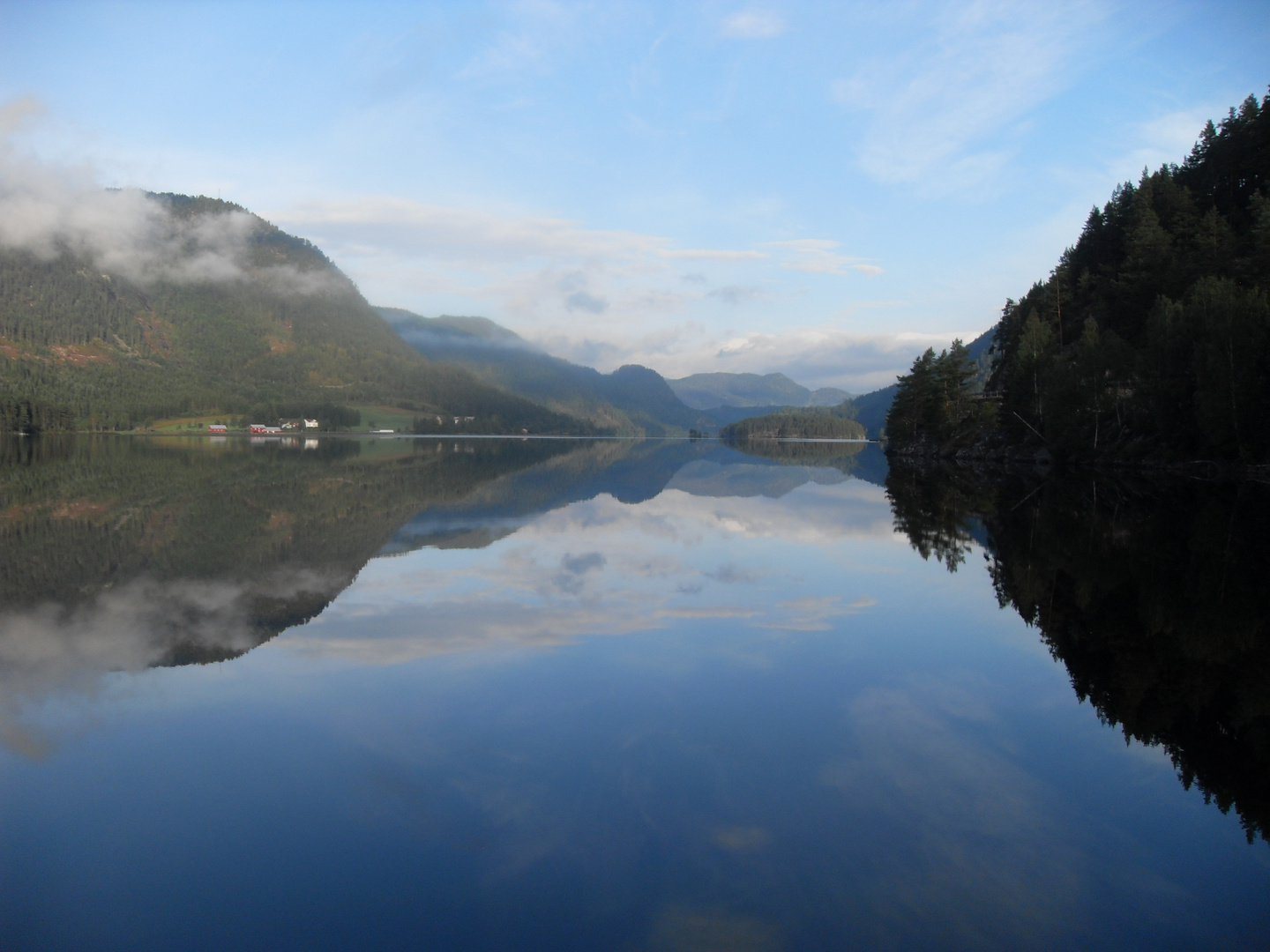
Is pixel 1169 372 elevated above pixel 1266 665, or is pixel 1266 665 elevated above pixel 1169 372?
pixel 1169 372

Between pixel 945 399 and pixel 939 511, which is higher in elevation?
pixel 945 399

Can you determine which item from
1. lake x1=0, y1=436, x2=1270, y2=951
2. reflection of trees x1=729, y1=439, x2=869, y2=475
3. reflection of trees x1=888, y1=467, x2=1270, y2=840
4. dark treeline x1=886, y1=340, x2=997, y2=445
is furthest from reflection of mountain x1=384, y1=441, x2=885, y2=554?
dark treeline x1=886, y1=340, x2=997, y2=445

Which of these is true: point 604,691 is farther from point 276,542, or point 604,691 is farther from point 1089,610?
point 276,542

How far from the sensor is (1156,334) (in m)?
52.8

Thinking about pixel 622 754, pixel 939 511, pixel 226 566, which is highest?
pixel 939 511

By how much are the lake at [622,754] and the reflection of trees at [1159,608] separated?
3.2 inches

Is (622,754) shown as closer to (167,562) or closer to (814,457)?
(167,562)

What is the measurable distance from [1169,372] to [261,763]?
60.0 m

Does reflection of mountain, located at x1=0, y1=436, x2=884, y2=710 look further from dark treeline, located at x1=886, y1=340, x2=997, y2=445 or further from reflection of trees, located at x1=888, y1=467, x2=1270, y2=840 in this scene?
dark treeline, located at x1=886, y1=340, x2=997, y2=445

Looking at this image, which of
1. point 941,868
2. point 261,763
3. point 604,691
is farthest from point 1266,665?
point 261,763

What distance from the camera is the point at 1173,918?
4969mm

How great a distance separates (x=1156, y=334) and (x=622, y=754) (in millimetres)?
60057

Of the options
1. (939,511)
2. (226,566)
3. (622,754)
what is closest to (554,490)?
(939,511)

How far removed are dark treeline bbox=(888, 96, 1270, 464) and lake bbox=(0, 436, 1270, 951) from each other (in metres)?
36.3
